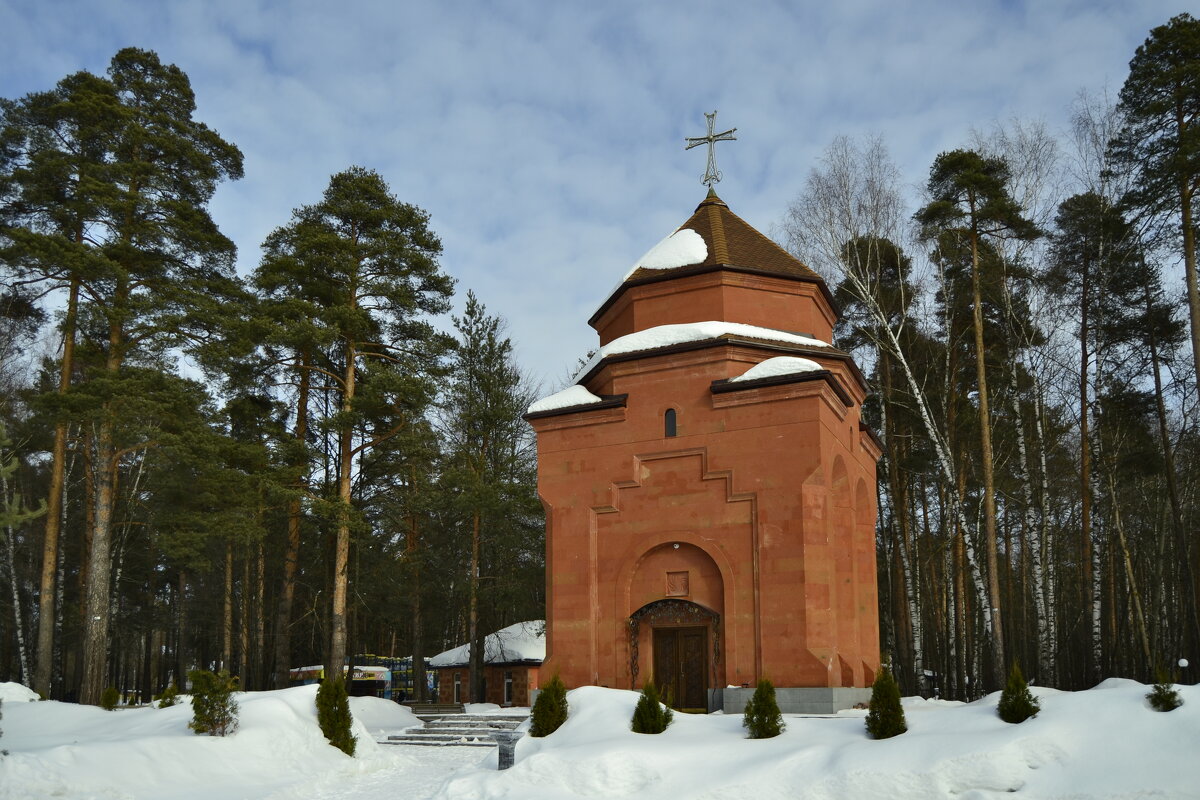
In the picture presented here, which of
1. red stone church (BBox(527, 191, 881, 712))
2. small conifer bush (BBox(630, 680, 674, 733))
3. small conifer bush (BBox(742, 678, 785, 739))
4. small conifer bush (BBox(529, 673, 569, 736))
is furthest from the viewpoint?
red stone church (BBox(527, 191, 881, 712))

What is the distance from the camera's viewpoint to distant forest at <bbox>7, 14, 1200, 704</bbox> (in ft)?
66.5

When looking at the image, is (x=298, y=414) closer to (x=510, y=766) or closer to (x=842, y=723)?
(x=510, y=766)

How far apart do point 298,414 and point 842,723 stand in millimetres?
18248

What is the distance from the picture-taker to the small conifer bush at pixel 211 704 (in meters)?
13.5

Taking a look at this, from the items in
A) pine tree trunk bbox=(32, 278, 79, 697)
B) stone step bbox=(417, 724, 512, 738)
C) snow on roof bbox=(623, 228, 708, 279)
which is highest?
snow on roof bbox=(623, 228, 708, 279)

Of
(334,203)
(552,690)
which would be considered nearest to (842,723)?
(552,690)

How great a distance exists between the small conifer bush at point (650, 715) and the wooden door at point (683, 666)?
3.69 meters

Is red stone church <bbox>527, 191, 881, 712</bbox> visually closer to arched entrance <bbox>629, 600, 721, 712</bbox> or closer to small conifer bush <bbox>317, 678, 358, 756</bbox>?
arched entrance <bbox>629, 600, 721, 712</bbox>

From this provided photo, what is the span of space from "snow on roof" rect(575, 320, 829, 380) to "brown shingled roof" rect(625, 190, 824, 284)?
1.35 m

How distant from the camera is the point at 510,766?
12.0 m

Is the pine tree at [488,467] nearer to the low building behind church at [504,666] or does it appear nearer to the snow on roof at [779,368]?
the low building behind church at [504,666]

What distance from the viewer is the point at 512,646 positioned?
96.2ft

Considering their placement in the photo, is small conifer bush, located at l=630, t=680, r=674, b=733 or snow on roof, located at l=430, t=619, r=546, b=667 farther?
snow on roof, located at l=430, t=619, r=546, b=667

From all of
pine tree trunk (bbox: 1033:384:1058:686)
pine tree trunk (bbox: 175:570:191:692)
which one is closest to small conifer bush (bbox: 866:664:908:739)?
pine tree trunk (bbox: 1033:384:1058:686)
